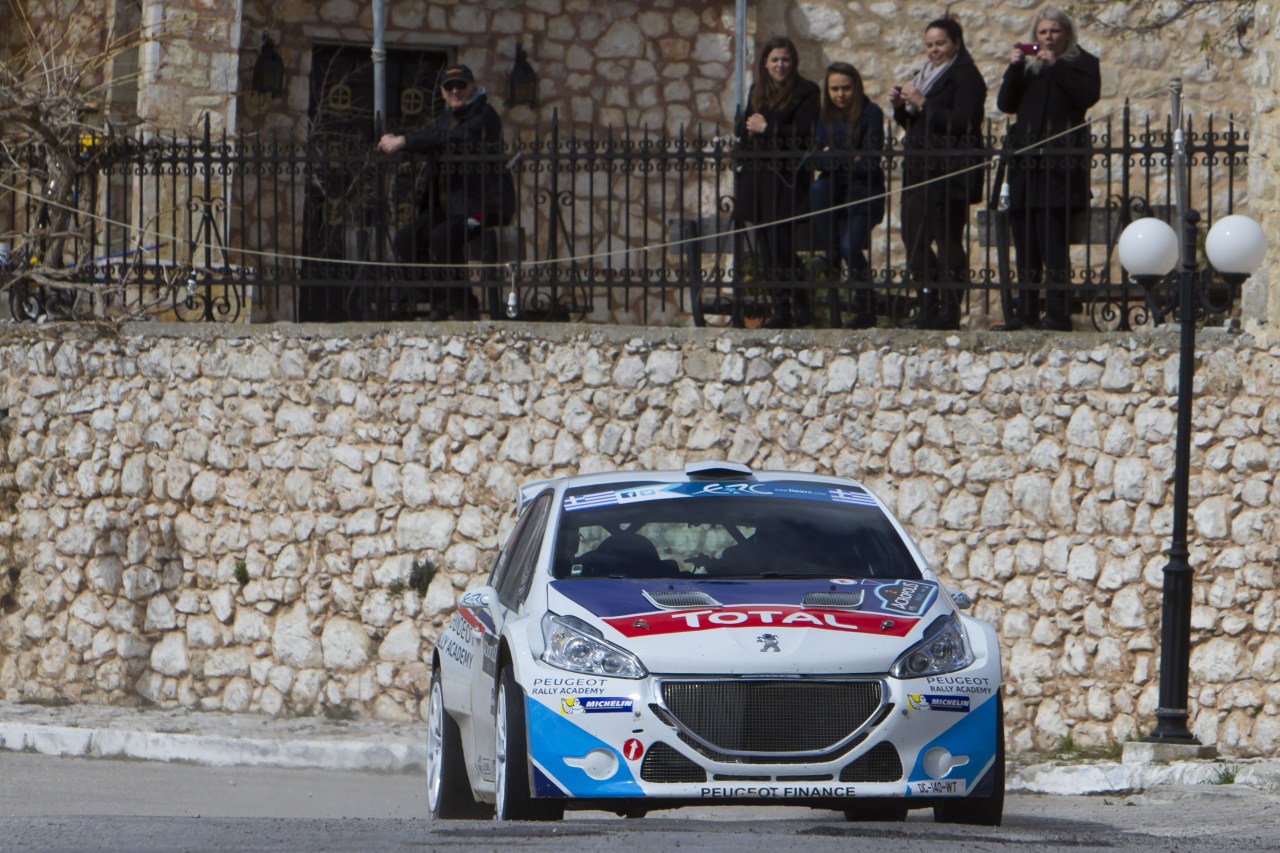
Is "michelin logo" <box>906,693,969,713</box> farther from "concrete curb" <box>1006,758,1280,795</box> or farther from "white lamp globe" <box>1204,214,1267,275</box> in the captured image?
"white lamp globe" <box>1204,214,1267,275</box>

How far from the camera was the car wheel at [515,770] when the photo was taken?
22.8 ft

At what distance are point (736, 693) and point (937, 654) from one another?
76 centimetres

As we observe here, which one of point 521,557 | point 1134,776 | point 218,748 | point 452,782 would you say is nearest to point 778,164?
point 1134,776

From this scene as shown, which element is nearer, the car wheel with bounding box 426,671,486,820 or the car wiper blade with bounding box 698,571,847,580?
the car wiper blade with bounding box 698,571,847,580

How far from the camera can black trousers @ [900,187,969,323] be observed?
12.5m

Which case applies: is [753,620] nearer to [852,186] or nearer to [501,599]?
[501,599]

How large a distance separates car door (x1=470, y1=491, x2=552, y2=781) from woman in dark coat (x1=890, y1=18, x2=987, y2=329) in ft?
15.0

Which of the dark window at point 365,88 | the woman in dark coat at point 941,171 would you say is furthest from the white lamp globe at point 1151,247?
the dark window at point 365,88

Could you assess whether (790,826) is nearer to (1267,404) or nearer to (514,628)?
(514,628)

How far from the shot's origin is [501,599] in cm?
814

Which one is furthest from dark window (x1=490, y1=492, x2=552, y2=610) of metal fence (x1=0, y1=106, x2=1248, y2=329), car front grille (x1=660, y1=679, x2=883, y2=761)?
metal fence (x1=0, y1=106, x2=1248, y2=329)

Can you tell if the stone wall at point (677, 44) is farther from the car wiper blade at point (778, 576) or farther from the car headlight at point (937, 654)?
the car headlight at point (937, 654)

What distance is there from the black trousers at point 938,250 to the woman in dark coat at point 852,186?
221mm

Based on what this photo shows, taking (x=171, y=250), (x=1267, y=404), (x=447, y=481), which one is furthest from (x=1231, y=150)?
(x=171, y=250)
